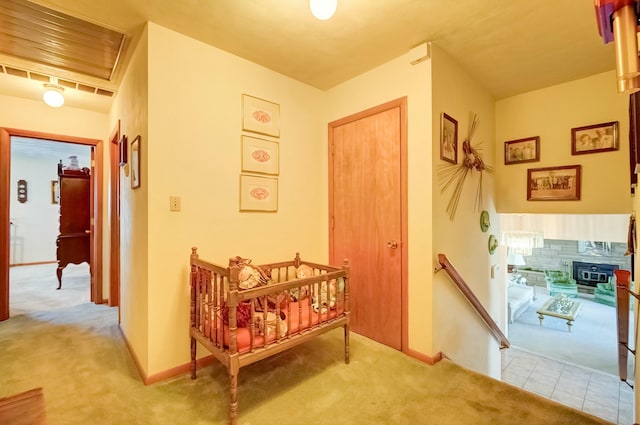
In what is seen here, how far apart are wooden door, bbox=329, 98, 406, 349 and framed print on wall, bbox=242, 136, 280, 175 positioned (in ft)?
2.14

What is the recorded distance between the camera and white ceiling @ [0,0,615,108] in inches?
72.6

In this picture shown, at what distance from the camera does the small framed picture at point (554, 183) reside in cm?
291

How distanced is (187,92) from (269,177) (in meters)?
0.90

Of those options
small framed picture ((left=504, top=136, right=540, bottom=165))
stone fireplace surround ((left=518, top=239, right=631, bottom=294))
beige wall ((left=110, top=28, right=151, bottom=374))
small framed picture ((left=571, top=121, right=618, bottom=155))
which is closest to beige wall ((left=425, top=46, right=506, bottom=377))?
small framed picture ((left=504, top=136, right=540, bottom=165))

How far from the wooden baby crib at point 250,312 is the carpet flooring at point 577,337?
4132 mm

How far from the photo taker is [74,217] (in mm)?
4203

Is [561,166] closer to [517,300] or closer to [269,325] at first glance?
[269,325]

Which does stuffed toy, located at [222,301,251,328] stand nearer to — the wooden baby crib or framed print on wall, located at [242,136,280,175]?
the wooden baby crib

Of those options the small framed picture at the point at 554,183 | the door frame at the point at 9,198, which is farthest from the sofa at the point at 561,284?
the door frame at the point at 9,198

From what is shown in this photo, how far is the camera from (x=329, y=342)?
2.57m

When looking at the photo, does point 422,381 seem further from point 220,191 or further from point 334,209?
point 220,191

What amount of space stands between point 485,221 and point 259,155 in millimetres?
2484

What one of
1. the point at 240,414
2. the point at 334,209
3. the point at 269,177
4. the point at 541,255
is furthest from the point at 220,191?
the point at 541,255

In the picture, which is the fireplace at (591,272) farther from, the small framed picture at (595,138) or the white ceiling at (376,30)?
the white ceiling at (376,30)
